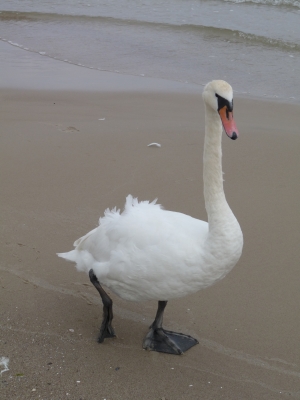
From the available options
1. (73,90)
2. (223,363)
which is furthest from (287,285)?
(73,90)

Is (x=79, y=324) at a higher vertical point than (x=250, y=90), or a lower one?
lower

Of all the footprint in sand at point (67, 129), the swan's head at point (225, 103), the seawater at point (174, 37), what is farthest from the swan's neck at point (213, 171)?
the seawater at point (174, 37)

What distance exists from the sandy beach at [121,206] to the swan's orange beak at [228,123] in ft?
4.51

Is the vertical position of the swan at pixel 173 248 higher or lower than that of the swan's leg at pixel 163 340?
higher

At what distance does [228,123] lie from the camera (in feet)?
9.70

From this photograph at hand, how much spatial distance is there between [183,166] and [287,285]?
220cm

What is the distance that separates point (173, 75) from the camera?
9758 millimetres

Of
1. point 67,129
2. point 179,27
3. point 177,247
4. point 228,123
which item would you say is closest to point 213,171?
point 228,123

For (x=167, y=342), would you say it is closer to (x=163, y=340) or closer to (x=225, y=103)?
(x=163, y=340)

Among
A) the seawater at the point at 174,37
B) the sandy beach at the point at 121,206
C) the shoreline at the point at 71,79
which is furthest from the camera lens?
the seawater at the point at 174,37

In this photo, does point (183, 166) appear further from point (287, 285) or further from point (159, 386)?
point (159, 386)

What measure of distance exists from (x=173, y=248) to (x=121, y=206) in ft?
6.62

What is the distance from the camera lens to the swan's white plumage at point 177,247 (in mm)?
3076

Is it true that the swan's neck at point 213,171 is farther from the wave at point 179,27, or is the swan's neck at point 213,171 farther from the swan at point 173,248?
the wave at point 179,27
